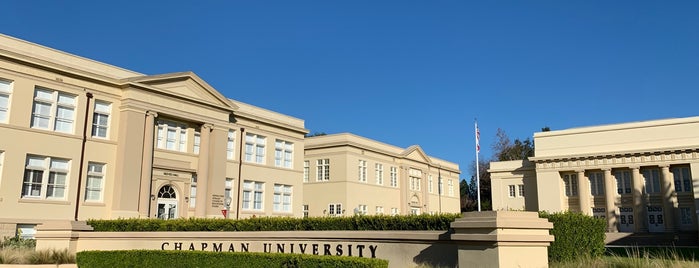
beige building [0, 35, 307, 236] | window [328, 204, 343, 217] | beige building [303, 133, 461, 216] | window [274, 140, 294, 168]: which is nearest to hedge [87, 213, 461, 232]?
beige building [0, 35, 307, 236]

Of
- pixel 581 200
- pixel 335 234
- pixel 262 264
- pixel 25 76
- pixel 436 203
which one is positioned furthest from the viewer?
pixel 436 203

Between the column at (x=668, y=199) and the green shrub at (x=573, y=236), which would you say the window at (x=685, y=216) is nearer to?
the column at (x=668, y=199)

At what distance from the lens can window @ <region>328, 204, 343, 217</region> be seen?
4416 centimetres

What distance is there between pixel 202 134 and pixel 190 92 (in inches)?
96.2

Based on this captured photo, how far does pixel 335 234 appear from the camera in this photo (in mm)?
13953

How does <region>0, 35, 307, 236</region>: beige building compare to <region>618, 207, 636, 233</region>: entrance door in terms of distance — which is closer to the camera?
<region>0, 35, 307, 236</region>: beige building

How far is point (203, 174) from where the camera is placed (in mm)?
31656

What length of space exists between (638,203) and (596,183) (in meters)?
4.39

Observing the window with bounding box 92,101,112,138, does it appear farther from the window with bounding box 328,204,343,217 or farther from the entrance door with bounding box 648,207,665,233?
the entrance door with bounding box 648,207,665,233

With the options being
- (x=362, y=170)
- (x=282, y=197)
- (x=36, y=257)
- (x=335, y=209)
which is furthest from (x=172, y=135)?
(x=362, y=170)

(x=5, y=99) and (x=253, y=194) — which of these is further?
(x=253, y=194)

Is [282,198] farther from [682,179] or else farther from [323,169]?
[682,179]

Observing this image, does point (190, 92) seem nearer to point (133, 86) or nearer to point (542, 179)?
point (133, 86)

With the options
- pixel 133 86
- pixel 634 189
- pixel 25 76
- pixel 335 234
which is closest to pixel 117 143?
pixel 133 86
